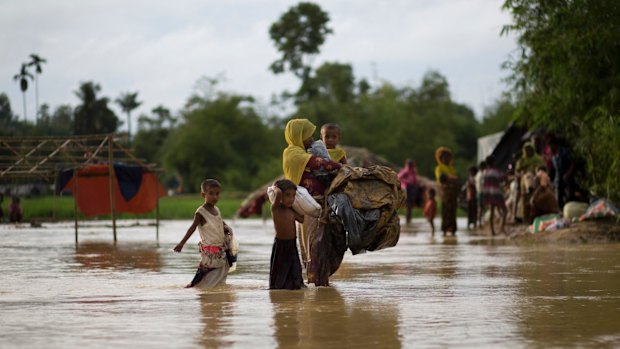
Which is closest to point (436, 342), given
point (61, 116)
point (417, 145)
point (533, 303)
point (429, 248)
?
point (533, 303)

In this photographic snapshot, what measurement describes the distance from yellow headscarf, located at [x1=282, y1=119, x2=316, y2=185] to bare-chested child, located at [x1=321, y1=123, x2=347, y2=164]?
34cm

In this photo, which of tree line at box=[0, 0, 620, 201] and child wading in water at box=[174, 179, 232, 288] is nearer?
child wading in water at box=[174, 179, 232, 288]

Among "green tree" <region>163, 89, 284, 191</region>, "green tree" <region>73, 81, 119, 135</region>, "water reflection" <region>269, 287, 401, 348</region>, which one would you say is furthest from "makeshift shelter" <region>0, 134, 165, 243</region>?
"green tree" <region>73, 81, 119, 135</region>

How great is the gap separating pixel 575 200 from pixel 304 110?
68.2 meters

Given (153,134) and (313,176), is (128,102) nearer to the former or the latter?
(153,134)

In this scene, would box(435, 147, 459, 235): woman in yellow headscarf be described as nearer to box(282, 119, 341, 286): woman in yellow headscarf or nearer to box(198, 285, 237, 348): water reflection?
box(282, 119, 341, 286): woman in yellow headscarf

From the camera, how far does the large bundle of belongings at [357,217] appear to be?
34.3ft

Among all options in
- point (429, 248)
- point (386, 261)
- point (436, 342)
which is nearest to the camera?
point (436, 342)

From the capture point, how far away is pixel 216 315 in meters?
8.08

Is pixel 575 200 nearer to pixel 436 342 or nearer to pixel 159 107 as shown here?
pixel 436 342

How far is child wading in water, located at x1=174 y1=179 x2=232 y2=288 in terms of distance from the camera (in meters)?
11.0

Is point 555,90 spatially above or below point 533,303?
above

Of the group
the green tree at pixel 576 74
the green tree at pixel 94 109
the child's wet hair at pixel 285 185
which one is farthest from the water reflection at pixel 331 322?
the green tree at pixel 94 109

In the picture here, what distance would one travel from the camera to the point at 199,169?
94875 mm
